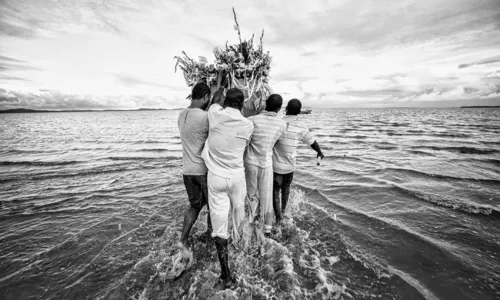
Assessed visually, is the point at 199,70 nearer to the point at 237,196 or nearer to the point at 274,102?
the point at 274,102

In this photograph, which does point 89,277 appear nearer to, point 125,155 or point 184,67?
point 184,67

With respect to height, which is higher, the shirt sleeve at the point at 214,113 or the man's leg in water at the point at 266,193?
the shirt sleeve at the point at 214,113

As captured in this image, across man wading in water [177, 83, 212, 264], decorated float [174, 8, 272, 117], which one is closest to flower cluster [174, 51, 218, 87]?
decorated float [174, 8, 272, 117]

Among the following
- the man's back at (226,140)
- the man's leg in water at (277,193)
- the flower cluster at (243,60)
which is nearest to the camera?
the man's back at (226,140)

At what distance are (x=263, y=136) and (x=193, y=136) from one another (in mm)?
1135

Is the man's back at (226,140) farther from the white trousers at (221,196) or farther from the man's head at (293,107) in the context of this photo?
the man's head at (293,107)

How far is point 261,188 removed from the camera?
4062 mm

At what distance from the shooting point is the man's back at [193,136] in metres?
3.34

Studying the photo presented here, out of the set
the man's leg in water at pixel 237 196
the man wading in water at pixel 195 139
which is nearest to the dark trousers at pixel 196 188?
the man wading in water at pixel 195 139

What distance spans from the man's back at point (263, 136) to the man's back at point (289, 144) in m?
0.35

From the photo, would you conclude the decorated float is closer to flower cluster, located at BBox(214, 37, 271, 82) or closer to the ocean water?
flower cluster, located at BBox(214, 37, 271, 82)

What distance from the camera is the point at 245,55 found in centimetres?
434

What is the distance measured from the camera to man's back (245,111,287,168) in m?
3.74

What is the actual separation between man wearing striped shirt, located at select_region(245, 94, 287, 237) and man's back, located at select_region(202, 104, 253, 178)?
25.6 inches
